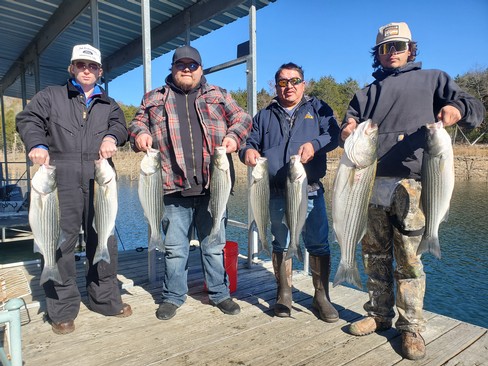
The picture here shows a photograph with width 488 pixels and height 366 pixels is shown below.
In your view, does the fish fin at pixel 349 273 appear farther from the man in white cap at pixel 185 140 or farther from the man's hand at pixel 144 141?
the man's hand at pixel 144 141

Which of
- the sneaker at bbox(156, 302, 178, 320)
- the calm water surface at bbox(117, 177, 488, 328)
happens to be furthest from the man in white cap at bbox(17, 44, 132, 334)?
the calm water surface at bbox(117, 177, 488, 328)

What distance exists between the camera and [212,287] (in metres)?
Result: 3.96

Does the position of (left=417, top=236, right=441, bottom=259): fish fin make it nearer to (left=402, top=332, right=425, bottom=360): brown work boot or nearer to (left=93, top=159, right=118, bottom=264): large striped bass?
(left=402, top=332, right=425, bottom=360): brown work boot

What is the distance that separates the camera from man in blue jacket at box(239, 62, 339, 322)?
359cm

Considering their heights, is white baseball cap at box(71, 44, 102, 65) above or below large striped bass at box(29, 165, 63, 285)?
above

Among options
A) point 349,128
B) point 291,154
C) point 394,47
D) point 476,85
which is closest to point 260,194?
point 291,154

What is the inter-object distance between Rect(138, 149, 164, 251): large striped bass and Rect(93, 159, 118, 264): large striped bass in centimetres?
25

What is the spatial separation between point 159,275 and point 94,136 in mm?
2504

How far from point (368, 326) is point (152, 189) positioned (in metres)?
2.32

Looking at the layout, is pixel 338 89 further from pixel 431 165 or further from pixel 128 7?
pixel 431 165

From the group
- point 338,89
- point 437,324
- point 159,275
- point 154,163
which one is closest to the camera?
point 154,163

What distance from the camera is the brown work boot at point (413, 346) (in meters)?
2.97

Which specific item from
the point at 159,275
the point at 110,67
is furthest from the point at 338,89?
the point at 159,275

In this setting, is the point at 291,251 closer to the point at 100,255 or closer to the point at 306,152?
the point at 306,152
